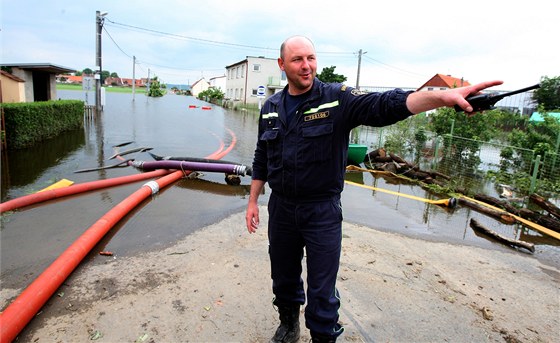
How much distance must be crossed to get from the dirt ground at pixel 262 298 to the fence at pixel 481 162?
4238 mm

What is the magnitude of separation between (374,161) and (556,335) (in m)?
8.61

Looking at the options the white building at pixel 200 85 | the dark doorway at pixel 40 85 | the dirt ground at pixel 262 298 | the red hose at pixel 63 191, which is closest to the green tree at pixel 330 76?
the dark doorway at pixel 40 85

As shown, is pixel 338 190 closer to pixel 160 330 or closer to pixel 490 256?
pixel 160 330

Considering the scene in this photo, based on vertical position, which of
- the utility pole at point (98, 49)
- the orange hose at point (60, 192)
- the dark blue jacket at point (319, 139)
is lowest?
the orange hose at point (60, 192)

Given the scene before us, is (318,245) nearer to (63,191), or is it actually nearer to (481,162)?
(63,191)

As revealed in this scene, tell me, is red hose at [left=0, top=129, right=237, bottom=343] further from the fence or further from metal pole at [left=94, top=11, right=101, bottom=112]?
metal pole at [left=94, top=11, right=101, bottom=112]

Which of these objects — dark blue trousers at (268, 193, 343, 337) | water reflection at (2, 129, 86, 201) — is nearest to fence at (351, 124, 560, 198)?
dark blue trousers at (268, 193, 343, 337)

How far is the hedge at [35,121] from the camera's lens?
908 centimetres

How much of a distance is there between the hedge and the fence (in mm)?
10673

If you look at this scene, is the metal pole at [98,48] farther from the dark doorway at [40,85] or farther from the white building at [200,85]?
the white building at [200,85]

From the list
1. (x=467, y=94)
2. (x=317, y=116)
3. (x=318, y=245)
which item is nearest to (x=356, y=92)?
(x=317, y=116)

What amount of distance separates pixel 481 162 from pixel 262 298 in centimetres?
855

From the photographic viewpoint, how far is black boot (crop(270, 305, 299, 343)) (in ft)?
8.63

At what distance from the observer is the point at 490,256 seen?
475cm
